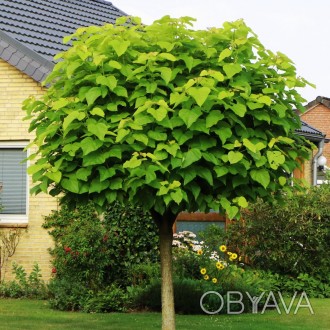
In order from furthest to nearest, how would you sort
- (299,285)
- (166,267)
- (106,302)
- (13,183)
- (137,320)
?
(299,285), (13,183), (106,302), (137,320), (166,267)

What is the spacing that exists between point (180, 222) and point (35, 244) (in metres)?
3.90

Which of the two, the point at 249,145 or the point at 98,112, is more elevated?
the point at 98,112

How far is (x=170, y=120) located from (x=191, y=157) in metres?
0.42

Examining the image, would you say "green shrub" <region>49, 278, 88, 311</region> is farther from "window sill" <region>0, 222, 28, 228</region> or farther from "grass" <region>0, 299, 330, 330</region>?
"window sill" <region>0, 222, 28, 228</region>

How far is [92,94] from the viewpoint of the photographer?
27.0 feet

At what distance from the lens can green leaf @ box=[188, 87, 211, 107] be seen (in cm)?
785

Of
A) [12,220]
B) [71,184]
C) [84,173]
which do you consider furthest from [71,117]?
[12,220]

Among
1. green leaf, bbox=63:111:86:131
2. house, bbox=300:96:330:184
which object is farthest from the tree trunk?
house, bbox=300:96:330:184

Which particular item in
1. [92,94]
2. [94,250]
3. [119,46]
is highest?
[119,46]

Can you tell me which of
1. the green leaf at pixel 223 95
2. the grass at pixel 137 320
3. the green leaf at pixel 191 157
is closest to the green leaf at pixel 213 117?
the green leaf at pixel 223 95

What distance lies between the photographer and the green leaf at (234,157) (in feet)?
26.4

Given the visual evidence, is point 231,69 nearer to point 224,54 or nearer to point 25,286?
point 224,54

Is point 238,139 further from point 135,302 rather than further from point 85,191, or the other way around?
point 135,302

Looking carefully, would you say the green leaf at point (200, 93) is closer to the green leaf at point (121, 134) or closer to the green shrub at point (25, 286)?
the green leaf at point (121, 134)
